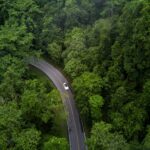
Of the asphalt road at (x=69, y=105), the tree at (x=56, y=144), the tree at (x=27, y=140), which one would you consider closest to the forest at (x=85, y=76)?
the tree at (x=56, y=144)

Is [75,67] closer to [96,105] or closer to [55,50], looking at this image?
[55,50]

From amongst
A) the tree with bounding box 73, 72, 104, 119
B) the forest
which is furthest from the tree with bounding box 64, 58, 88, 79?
the tree with bounding box 73, 72, 104, 119

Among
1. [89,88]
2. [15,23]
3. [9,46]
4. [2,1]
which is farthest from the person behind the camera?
[2,1]

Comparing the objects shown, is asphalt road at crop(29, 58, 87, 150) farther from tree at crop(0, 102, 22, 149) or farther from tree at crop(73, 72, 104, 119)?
tree at crop(0, 102, 22, 149)

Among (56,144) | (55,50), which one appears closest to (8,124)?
(56,144)

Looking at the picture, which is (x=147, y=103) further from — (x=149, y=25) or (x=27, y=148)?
(x=27, y=148)

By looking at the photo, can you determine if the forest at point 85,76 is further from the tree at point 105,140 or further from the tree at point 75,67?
the tree at point 75,67

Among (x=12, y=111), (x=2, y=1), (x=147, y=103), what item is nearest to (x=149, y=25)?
(x=147, y=103)
